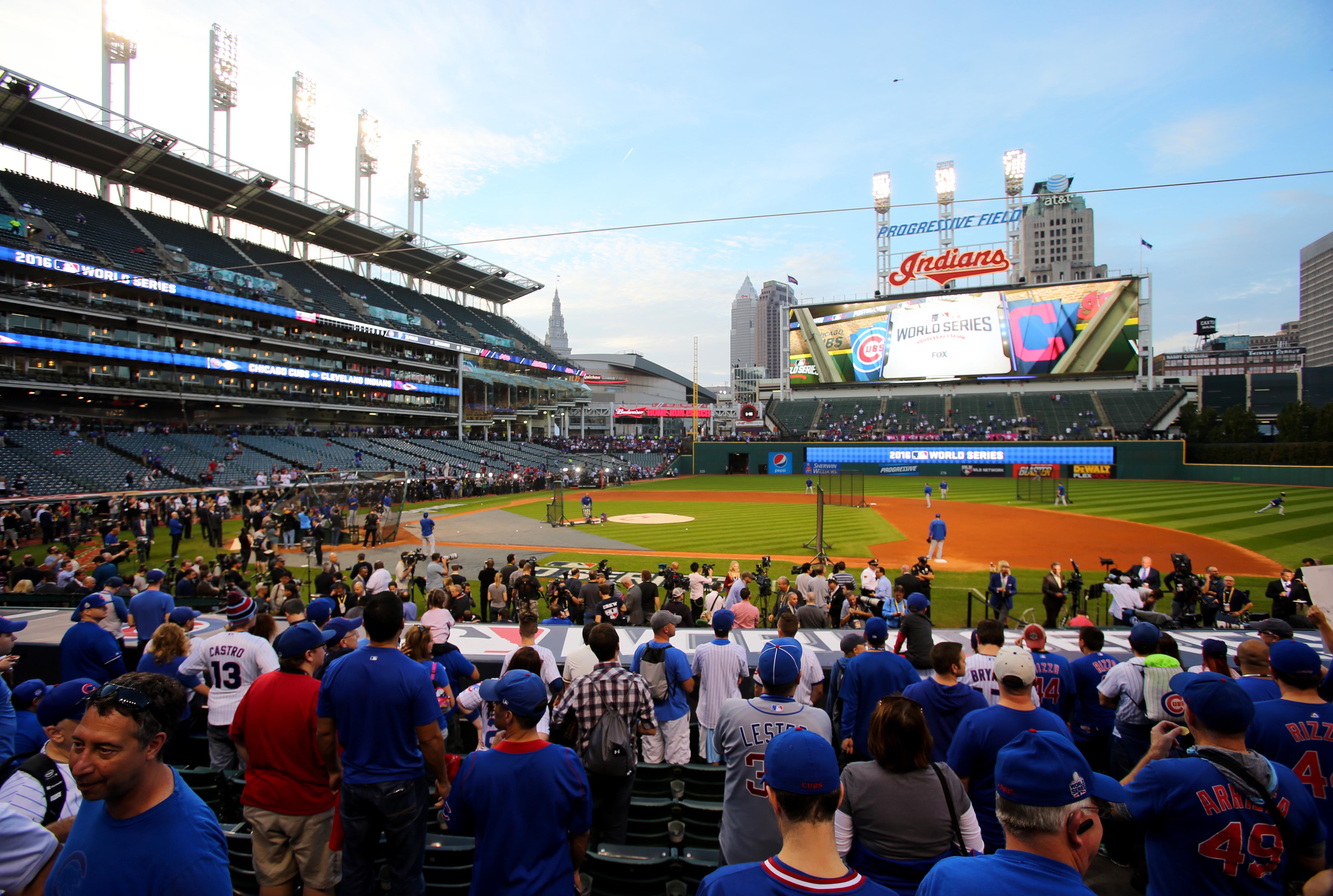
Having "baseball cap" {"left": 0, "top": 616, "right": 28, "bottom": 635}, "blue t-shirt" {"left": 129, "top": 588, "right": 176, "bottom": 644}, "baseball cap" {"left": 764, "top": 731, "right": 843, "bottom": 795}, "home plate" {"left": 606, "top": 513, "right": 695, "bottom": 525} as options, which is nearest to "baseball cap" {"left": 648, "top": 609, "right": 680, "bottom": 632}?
"baseball cap" {"left": 764, "top": 731, "right": 843, "bottom": 795}

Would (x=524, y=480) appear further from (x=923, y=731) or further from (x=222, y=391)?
(x=923, y=731)

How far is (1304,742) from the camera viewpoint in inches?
137

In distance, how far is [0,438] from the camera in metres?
30.8

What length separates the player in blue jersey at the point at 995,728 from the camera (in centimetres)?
358

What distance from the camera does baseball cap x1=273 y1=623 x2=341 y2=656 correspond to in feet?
12.6

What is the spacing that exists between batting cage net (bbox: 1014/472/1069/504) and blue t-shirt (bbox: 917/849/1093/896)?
40.5 meters

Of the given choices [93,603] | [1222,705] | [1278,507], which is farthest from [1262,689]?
[1278,507]

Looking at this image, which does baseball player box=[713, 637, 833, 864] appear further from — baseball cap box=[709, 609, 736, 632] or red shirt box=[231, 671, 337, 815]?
red shirt box=[231, 671, 337, 815]

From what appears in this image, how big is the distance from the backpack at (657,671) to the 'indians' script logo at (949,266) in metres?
68.7

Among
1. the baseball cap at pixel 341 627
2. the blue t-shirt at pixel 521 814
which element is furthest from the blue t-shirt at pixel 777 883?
the baseball cap at pixel 341 627

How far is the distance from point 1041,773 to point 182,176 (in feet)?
212

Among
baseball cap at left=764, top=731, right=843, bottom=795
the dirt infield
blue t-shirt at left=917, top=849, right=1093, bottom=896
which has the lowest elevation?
the dirt infield

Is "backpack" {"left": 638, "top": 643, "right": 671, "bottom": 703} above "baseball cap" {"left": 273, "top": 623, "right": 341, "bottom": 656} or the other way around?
the other way around

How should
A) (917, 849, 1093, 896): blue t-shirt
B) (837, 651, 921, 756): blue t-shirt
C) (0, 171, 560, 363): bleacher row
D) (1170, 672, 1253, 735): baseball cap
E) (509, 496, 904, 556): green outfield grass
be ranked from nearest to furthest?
(917, 849, 1093, 896): blue t-shirt < (1170, 672, 1253, 735): baseball cap < (837, 651, 921, 756): blue t-shirt < (509, 496, 904, 556): green outfield grass < (0, 171, 560, 363): bleacher row
